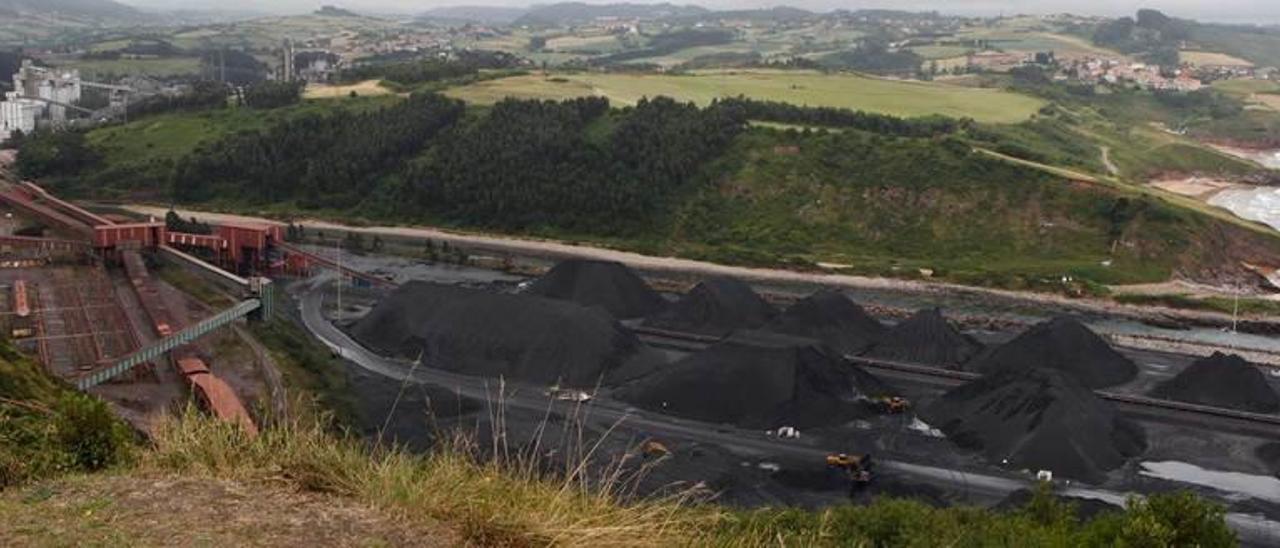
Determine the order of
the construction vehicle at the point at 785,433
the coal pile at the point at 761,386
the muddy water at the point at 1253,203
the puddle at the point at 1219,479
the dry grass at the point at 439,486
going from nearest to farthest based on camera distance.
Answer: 1. the dry grass at the point at 439,486
2. the puddle at the point at 1219,479
3. the construction vehicle at the point at 785,433
4. the coal pile at the point at 761,386
5. the muddy water at the point at 1253,203

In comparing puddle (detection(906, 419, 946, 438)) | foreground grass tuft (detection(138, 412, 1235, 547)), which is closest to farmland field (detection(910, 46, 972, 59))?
puddle (detection(906, 419, 946, 438))

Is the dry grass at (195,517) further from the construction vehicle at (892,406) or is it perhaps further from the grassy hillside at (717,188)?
the grassy hillside at (717,188)

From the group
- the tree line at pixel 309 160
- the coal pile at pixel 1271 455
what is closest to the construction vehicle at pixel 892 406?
the coal pile at pixel 1271 455

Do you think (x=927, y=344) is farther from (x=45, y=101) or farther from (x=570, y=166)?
(x=45, y=101)

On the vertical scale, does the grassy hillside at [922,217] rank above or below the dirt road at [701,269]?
above

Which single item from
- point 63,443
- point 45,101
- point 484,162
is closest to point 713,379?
point 63,443

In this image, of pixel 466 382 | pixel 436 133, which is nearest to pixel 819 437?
pixel 466 382
